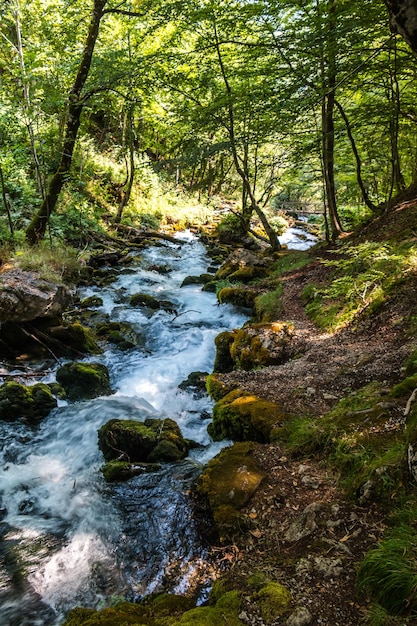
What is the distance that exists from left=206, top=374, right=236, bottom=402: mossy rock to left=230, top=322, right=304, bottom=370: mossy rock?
107 cm

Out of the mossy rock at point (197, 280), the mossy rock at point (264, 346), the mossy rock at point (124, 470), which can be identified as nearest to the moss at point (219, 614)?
the mossy rock at point (124, 470)

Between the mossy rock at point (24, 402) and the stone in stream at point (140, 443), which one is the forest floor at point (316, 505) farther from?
the mossy rock at point (24, 402)

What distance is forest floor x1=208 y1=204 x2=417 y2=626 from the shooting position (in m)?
2.23

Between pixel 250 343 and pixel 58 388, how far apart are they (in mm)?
3652

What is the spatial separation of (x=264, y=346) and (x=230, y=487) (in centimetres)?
347

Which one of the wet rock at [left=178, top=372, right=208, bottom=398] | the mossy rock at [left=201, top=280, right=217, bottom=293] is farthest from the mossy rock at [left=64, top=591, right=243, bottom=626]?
the mossy rock at [left=201, top=280, right=217, bottom=293]

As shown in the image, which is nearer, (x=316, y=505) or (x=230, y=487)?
(x=316, y=505)

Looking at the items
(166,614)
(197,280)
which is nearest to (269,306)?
(197,280)

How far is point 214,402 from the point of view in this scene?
655 centimetres

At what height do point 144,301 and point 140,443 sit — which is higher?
point 144,301

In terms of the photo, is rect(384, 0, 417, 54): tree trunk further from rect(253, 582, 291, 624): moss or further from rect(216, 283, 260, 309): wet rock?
rect(216, 283, 260, 309): wet rock

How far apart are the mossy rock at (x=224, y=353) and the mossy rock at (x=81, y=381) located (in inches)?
88.6

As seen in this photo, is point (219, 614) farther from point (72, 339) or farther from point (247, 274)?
point (247, 274)

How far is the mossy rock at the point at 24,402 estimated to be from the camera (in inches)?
236
